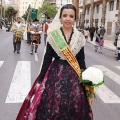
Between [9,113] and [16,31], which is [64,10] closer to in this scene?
[9,113]

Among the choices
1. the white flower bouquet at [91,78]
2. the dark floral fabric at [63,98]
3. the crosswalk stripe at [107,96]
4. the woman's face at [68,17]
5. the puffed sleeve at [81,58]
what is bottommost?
the crosswalk stripe at [107,96]

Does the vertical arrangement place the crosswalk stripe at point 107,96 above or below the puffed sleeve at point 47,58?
below

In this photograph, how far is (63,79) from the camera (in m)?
2.93

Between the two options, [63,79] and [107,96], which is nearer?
[63,79]

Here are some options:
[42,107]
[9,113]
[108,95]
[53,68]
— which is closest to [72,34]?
[53,68]

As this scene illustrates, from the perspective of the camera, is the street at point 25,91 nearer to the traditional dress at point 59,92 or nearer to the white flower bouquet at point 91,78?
the white flower bouquet at point 91,78

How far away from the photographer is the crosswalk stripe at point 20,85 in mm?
5426

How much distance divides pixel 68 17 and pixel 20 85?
3.84 m

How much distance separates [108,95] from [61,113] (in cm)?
326

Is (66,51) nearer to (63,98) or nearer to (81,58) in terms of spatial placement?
(81,58)

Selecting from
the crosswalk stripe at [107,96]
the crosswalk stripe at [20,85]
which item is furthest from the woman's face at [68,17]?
the crosswalk stripe at [107,96]

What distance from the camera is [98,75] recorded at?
9.15 ft

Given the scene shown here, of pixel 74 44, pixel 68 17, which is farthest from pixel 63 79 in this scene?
pixel 68 17

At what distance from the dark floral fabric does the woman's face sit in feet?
1.55
